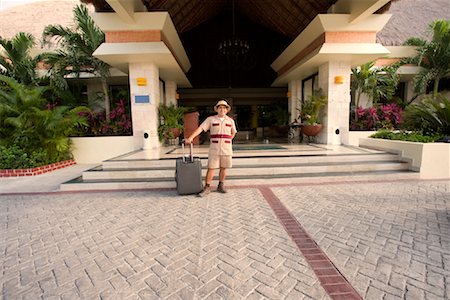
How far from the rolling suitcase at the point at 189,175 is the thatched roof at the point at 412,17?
1634 centimetres

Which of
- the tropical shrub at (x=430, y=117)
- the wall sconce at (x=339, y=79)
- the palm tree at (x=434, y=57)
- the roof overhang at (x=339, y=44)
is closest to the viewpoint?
the tropical shrub at (x=430, y=117)

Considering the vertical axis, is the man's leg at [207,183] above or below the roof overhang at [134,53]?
below

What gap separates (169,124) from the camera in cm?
909

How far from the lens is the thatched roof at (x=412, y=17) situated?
1666cm

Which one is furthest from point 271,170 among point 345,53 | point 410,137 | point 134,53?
point 134,53

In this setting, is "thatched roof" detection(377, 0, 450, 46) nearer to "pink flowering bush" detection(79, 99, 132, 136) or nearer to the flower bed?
"pink flowering bush" detection(79, 99, 132, 136)

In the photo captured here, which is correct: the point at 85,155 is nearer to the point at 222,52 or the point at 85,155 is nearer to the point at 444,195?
the point at 222,52

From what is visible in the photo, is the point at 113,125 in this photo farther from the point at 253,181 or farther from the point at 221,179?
the point at 253,181

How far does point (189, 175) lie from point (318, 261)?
110 inches

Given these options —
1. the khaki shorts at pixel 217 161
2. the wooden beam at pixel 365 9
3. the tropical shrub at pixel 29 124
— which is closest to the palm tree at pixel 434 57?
the wooden beam at pixel 365 9

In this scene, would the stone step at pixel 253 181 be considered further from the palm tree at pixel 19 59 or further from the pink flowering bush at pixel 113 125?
the palm tree at pixel 19 59

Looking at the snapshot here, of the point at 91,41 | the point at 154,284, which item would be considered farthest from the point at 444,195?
the point at 91,41

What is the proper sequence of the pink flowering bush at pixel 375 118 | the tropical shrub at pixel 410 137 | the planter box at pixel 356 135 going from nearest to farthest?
the tropical shrub at pixel 410 137 < the planter box at pixel 356 135 < the pink flowering bush at pixel 375 118

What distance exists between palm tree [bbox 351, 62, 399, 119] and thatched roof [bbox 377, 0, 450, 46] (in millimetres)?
5838
